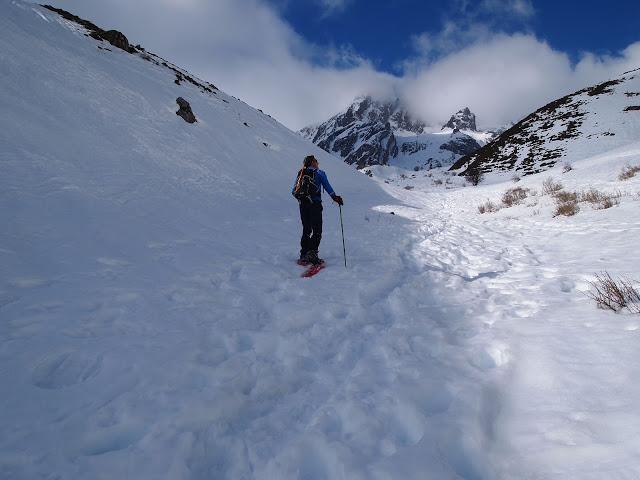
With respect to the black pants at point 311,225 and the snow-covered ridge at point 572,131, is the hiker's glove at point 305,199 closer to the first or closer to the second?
the black pants at point 311,225

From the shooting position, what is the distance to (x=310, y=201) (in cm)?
606

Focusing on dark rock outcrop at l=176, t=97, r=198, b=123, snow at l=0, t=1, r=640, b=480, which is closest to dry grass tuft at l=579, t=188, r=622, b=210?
snow at l=0, t=1, r=640, b=480

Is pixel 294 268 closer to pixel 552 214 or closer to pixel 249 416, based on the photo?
pixel 249 416

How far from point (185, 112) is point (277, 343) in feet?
46.1

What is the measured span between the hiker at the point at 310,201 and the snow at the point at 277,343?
51 centimetres

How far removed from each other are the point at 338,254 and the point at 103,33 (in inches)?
825

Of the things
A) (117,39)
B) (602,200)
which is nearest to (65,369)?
(602,200)

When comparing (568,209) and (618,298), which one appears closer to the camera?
(618,298)

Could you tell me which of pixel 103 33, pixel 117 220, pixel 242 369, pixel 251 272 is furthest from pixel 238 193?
pixel 103 33

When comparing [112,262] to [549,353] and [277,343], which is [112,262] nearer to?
[277,343]

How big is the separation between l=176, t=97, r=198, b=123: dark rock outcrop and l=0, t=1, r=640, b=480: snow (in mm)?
6393

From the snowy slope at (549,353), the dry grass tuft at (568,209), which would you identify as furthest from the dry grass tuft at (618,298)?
the dry grass tuft at (568,209)

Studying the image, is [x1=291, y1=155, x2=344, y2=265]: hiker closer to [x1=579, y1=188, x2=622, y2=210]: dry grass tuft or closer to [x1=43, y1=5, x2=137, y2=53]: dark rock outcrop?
[x1=579, y1=188, x2=622, y2=210]: dry grass tuft

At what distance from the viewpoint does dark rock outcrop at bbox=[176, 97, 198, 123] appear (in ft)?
46.5
